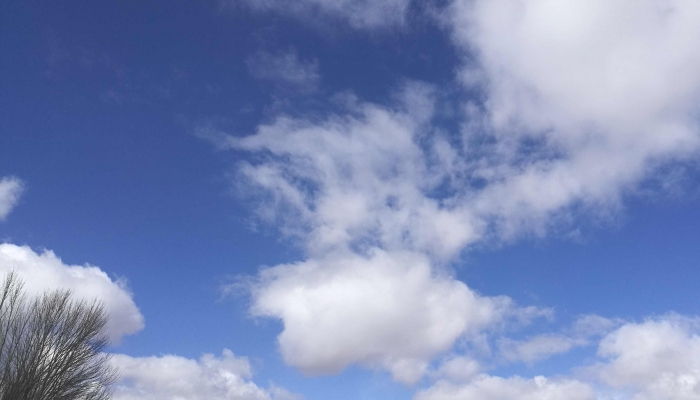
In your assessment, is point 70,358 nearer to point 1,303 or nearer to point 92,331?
point 92,331

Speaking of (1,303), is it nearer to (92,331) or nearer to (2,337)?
(2,337)

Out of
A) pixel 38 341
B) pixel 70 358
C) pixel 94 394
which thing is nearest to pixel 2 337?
pixel 38 341

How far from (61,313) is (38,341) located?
2532mm

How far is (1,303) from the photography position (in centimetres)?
3972

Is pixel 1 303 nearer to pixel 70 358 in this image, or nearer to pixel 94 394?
pixel 70 358

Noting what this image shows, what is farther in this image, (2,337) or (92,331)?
(92,331)

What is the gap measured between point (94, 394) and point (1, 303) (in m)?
10.2

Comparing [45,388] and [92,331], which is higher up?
[92,331]

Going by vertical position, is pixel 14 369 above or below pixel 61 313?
below

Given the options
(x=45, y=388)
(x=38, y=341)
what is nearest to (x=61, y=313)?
(x=38, y=341)

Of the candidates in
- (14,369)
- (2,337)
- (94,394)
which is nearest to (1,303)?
(2,337)

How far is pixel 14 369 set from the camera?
39469 millimetres

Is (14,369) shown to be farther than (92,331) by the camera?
No

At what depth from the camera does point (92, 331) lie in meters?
42.8
